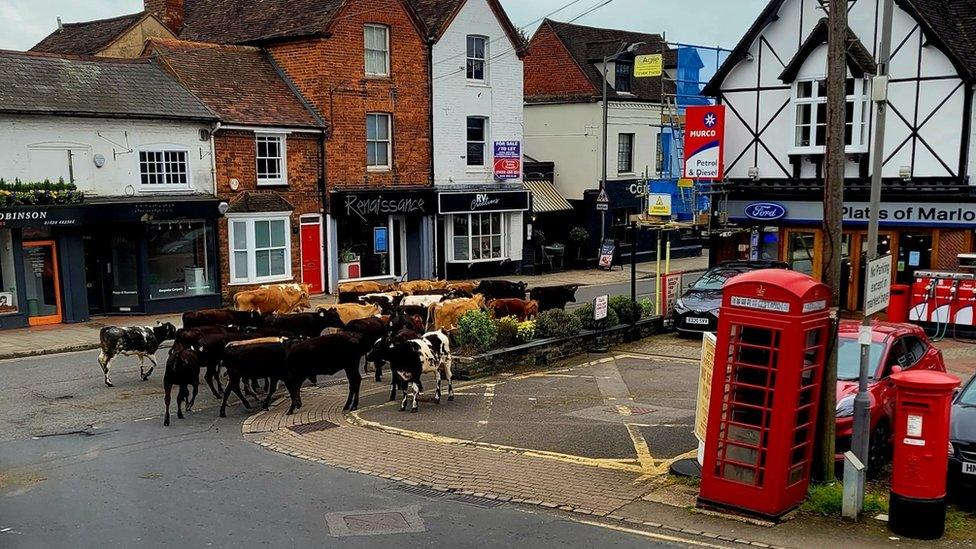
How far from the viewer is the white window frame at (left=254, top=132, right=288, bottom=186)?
27.9 m

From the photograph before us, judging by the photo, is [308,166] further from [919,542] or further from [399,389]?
[919,542]

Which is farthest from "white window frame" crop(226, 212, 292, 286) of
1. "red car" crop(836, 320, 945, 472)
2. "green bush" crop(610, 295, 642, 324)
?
"red car" crop(836, 320, 945, 472)

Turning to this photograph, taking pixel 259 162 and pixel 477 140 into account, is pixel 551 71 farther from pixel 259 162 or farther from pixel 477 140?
pixel 259 162

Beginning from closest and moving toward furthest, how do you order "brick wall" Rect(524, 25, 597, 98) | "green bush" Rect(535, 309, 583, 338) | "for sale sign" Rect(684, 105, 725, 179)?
"green bush" Rect(535, 309, 583, 338), "for sale sign" Rect(684, 105, 725, 179), "brick wall" Rect(524, 25, 597, 98)

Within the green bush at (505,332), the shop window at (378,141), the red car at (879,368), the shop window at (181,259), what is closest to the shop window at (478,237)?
the shop window at (378,141)

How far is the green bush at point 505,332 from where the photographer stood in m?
17.7

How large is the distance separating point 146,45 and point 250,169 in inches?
211

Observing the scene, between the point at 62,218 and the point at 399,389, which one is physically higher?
the point at 62,218

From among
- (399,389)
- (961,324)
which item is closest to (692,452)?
(399,389)

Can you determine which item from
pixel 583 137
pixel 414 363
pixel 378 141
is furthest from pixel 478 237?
pixel 414 363

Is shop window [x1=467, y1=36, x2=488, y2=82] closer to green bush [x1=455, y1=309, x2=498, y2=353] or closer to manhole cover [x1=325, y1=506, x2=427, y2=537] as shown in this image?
green bush [x1=455, y1=309, x2=498, y2=353]

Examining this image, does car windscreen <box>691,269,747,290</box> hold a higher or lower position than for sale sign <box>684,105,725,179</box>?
lower

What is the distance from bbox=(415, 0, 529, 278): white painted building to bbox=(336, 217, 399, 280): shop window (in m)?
2.23

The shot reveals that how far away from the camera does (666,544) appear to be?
8508mm
